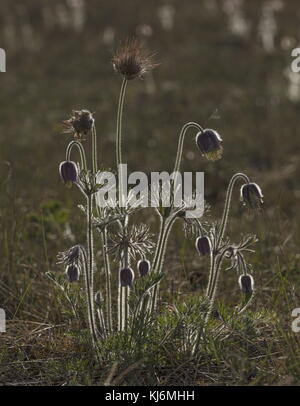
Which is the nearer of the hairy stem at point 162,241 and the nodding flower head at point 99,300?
the hairy stem at point 162,241

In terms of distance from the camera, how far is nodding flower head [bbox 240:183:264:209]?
118 inches

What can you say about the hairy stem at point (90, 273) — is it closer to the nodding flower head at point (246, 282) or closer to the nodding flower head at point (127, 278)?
the nodding flower head at point (127, 278)

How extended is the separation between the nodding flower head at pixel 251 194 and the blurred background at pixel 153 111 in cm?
36

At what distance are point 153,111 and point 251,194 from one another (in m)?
7.37

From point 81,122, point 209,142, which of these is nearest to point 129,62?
point 81,122

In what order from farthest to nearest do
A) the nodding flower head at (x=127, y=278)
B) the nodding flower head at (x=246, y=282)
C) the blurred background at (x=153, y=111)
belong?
the blurred background at (x=153, y=111) → the nodding flower head at (x=246, y=282) → the nodding flower head at (x=127, y=278)

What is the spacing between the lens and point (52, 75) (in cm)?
1280

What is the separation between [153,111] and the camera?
1026cm

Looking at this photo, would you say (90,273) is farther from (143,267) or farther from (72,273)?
(143,267)

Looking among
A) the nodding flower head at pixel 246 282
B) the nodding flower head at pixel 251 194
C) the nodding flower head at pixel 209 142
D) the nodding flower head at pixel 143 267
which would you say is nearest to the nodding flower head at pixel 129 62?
the nodding flower head at pixel 209 142

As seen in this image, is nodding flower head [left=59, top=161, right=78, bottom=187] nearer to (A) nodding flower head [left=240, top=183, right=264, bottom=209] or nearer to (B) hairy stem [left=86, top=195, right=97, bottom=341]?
(B) hairy stem [left=86, top=195, right=97, bottom=341]

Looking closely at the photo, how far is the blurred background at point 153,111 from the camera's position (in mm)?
4578
